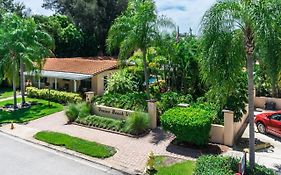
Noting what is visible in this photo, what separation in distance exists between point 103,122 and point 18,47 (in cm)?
1017

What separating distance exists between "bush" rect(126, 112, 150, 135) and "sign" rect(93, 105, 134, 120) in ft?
5.02

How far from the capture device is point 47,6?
197 feet

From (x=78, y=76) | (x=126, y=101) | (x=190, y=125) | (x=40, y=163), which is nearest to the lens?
(x=40, y=163)

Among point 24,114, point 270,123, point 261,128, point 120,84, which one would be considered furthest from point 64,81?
point 270,123

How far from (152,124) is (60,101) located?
37.5 feet

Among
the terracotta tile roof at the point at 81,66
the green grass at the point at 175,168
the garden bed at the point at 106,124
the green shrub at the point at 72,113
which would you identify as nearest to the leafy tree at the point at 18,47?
the terracotta tile roof at the point at 81,66

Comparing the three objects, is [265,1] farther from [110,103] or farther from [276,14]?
[110,103]

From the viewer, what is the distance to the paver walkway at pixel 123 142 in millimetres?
14633

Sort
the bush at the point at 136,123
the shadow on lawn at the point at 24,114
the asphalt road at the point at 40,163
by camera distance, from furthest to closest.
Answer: the shadow on lawn at the point at 24,114 < the bush at the point at 136,123 < the asphalt road at the point at 40,163

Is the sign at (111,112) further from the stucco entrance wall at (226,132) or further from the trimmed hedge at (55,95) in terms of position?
the stucco entrance wall at (226,132)

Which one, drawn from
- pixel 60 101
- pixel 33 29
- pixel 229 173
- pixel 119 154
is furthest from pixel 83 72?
pixel 229 173

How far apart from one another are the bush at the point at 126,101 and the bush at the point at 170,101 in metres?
1.12

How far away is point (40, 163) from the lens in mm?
14844

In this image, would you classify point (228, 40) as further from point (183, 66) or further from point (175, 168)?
point (183, 66)
